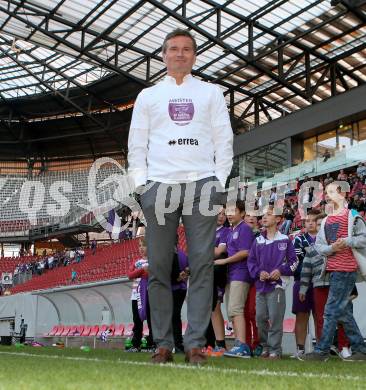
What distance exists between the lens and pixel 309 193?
1927 cm

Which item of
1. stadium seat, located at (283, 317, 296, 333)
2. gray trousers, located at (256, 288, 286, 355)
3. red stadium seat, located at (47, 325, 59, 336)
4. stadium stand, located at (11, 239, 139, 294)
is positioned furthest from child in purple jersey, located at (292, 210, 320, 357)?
stadium stand, located at (11, 239, 139, 294)

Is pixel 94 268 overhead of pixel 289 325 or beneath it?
overhead

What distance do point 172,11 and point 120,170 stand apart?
22373mm

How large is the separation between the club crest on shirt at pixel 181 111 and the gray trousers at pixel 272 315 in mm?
2778

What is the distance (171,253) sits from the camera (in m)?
4.11

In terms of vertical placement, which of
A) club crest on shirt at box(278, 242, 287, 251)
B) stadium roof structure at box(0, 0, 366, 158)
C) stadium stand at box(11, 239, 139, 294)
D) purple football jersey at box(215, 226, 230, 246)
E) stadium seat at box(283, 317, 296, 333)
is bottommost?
stadium seat at box(283, 317, 296, 333)

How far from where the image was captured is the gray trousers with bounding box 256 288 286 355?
20.8 feet

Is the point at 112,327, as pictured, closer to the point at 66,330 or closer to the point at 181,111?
the point at 66,330

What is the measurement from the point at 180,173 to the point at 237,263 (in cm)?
269

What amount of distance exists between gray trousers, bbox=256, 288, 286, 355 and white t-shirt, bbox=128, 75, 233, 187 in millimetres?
2574

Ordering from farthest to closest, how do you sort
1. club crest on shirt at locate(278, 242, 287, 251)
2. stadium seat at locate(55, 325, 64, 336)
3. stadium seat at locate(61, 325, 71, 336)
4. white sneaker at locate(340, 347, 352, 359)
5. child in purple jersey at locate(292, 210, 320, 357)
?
stadium seat at locate(55, 325, 64, 336) → stadium seat at locate(61, 325, 71, 336) → child in purple jersey at locate(292, 210, 320, 357) → club crest on shirt at locate(278, 242, 287, 251) → white sneaker at locate(340, 347, 352, 359)

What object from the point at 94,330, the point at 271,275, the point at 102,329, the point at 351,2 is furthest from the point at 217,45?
the point at 271,275

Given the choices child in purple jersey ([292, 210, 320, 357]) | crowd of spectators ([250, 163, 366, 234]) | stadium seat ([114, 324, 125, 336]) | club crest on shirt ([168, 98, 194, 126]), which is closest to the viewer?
club crest on shirt ([168, 98, 194, 126])

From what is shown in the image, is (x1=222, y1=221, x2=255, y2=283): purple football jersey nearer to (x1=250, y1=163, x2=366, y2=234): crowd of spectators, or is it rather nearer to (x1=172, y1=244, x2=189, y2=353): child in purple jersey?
(x1=172, y1=244, x2=189, y2=353): child in purple jersey
